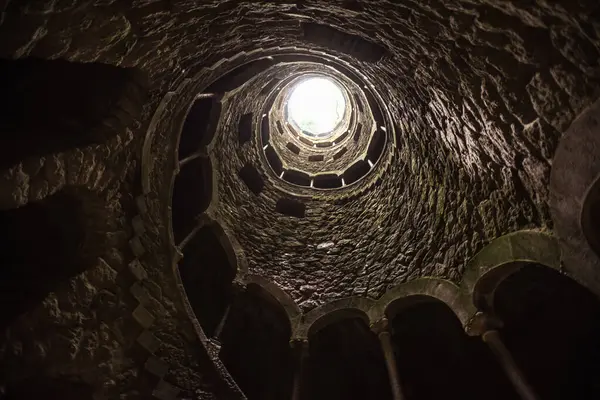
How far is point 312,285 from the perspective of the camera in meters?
6.21

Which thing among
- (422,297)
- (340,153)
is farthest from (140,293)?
(340,153)

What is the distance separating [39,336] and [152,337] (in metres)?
0.96

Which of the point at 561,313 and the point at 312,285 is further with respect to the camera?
the point at 312,285

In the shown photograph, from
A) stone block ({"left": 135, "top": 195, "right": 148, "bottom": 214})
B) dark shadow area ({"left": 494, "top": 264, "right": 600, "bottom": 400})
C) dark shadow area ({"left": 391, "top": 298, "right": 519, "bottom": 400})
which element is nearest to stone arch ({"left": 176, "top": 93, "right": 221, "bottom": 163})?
stone block ({"left": 135, "top": 195, "right": 148, "bottom": 214})

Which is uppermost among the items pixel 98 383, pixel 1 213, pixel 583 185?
pixel 1 213

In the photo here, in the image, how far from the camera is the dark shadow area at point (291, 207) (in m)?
7.51

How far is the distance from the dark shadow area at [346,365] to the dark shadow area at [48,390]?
10.8ft

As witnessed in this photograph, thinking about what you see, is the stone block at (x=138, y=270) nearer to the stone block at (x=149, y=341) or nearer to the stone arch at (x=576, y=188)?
the stone block at (x=149, y=341)

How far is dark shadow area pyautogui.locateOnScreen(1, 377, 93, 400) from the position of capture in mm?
2703

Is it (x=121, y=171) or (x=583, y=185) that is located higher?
(x=121, y=171)

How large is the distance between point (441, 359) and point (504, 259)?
2.18 meters

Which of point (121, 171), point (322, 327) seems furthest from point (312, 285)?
point (121, 171)

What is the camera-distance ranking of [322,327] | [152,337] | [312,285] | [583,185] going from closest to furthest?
[583,185] → [152,337] → [322,327] → [312,285]

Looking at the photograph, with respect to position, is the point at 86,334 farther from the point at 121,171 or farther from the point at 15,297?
the point at 121,171
